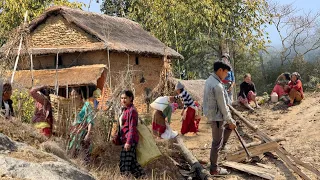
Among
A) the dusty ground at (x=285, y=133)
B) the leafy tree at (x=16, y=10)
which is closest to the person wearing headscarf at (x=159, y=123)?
the dusty ground at (x=285, y=133)

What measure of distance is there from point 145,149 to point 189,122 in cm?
361

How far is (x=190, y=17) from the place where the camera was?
758 inches

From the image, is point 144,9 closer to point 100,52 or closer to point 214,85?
point 100,52

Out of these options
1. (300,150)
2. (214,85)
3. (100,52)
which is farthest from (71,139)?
(100,52)

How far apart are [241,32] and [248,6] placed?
1402 mm

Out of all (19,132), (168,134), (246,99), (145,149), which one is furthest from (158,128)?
(246,99)

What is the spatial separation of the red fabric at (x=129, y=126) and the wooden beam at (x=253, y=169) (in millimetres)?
1965

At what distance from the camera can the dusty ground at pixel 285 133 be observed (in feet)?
24.4

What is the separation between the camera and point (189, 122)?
30.9ft

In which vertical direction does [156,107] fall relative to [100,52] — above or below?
below

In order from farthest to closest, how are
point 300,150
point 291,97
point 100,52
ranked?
point 100,52 < point 291,97 < point 300,150

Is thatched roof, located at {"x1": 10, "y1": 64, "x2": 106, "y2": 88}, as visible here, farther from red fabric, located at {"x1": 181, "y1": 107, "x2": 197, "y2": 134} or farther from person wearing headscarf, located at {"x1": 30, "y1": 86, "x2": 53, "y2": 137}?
person wearing headscarf, located at {"x1": 30, "y1": 86, "x2": 53, "y2": 137}

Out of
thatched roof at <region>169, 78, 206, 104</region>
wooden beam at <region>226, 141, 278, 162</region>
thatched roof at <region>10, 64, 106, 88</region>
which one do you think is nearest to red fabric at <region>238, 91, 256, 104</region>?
wooden beam at <region>226, 141, 278, 162</region>

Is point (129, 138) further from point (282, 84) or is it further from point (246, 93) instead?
point (282, 84)
